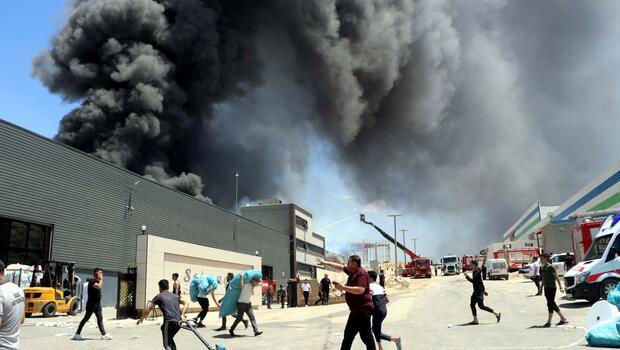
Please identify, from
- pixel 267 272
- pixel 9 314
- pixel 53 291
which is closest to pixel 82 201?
pixel 53 291

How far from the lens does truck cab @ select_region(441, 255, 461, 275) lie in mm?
59406

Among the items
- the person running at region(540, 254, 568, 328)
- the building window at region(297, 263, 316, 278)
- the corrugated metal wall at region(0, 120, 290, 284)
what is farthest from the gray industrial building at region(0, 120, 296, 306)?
the building window at region(297, 263, 316, 278)

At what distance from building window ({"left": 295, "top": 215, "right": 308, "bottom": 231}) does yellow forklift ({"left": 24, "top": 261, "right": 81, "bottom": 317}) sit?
3970 centimetres

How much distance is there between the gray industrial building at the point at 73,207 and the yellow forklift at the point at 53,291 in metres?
2.85

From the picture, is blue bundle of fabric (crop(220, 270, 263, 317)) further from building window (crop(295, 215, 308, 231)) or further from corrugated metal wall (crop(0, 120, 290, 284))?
building window (crop(295, 215, 308, 231))

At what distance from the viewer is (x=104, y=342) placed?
10.2m

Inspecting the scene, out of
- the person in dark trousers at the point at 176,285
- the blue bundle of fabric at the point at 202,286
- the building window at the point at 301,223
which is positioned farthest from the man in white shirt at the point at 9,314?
the building window at the point at 301,223

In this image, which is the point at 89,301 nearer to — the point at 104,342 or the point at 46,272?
the point at 104,342

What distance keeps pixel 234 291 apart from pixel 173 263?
12.6m

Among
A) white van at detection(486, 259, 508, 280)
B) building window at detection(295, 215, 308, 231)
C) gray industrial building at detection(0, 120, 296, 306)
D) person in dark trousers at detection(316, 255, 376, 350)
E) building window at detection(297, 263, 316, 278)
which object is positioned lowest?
person in dark trousers at detection(316, 255, 376, 350)

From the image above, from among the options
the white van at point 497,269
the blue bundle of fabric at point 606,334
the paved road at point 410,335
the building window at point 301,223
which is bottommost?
the paved road at point 410,335

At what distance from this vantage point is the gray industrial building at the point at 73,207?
20703 millimetres

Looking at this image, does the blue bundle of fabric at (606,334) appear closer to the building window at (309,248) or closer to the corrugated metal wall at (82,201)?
the corrugated metal wall at (82,201)

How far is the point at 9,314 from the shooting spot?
4363 millimetres
